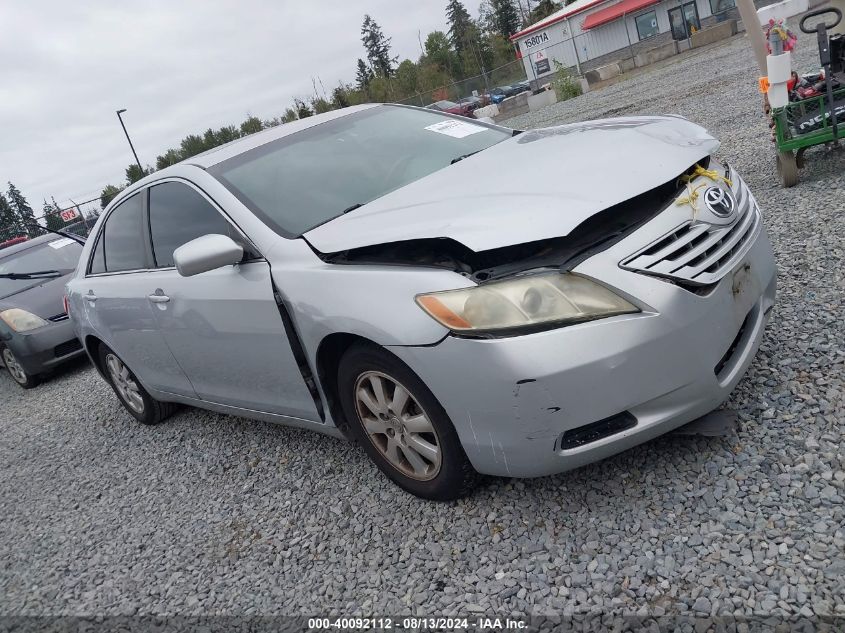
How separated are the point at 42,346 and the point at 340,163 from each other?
17.9 ft

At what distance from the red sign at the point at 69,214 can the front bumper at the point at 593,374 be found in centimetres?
3056

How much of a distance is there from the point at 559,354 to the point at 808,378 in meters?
1.37

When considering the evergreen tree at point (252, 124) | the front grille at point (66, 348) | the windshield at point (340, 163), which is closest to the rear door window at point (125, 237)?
the windshield at point (340, 163)

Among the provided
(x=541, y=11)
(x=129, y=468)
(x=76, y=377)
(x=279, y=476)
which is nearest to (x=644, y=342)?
(x=279, y=476)

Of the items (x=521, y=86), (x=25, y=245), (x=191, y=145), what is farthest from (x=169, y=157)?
(x=25, y=245)

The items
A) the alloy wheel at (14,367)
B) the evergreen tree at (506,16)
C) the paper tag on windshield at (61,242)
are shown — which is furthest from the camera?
the evergreen tree at (506,16)

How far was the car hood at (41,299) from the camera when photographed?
24.8 feet

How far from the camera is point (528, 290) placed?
2.22 meters

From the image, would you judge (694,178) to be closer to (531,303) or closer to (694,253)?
(694,253)

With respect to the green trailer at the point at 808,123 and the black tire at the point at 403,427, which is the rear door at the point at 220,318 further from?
the green trailer at the point at 808,123

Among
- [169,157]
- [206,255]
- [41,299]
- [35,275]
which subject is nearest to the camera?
[206,255]

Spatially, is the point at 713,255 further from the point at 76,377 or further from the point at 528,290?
the point at 76,377

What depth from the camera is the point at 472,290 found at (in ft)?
7.41

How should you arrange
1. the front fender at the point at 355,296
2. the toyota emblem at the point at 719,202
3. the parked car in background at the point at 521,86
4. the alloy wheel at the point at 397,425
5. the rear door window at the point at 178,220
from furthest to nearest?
the parked car in background at the point at 521,86
the rear door window at the point at 178,220
the alloy wheel at the point at 397,425
the toyota emblem at the point at 719,202
the front fender at the point at 355,296
